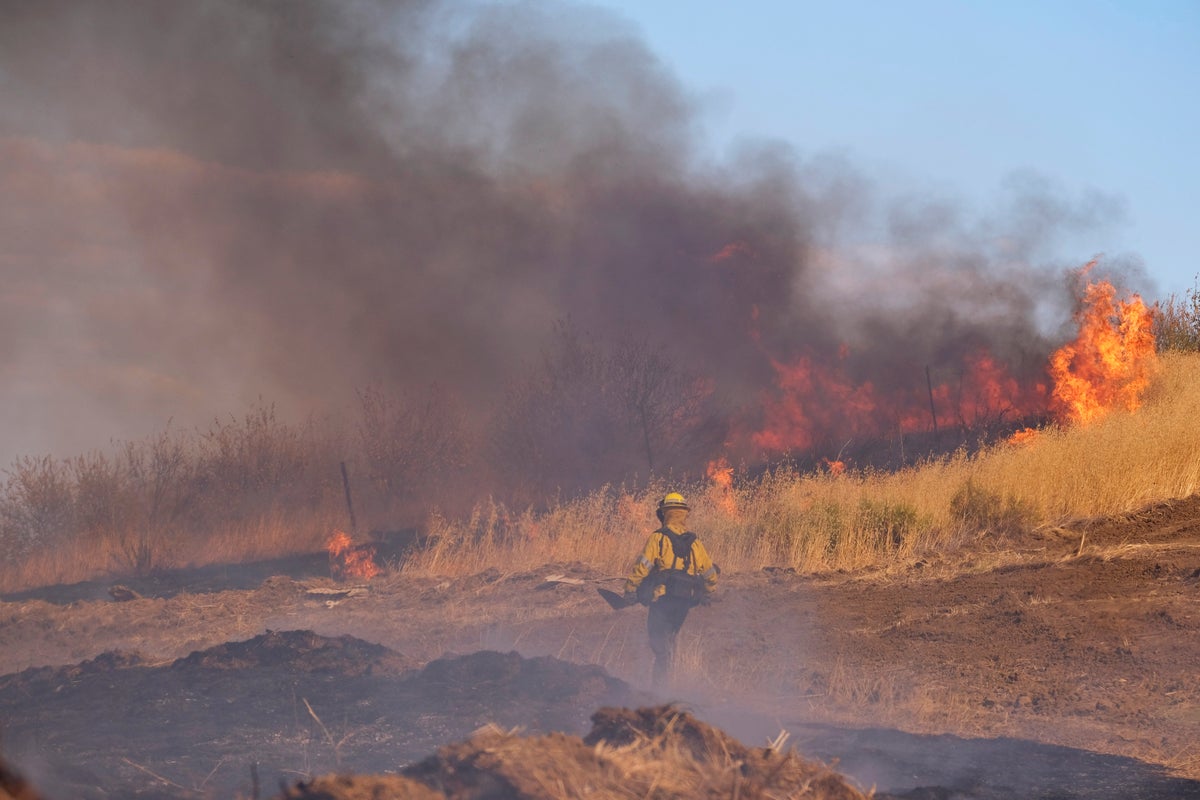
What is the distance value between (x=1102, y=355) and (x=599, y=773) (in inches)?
841

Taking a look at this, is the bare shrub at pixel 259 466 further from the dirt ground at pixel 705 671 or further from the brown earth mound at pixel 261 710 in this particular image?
the brown earth mound at pixel 261 710

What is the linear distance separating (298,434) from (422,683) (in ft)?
47.8

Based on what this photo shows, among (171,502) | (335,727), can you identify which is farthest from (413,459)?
(335,727)

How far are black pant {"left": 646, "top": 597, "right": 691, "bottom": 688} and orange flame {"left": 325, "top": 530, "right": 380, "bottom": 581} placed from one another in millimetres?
7849

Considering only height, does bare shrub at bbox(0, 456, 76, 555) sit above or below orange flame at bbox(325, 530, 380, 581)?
above

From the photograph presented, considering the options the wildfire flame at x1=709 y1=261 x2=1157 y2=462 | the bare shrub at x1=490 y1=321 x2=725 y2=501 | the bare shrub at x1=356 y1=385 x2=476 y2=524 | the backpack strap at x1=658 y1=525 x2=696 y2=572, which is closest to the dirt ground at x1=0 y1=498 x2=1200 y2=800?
the backpack strap at x1=658 y1=525 x2=696 y2=572

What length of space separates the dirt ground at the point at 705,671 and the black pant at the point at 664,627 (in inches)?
12.3

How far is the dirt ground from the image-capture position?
707 cm

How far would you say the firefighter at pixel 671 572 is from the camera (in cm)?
876

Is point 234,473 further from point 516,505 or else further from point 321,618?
point 321,618

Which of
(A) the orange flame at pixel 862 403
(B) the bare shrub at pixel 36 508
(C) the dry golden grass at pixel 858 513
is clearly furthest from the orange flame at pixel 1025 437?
(B) the bare shrub at pixel 36 508

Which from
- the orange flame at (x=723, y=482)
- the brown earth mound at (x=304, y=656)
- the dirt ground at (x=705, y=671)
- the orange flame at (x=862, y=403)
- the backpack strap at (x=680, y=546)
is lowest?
the dirt ground at (x=705, y=671)

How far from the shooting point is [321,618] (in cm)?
1409

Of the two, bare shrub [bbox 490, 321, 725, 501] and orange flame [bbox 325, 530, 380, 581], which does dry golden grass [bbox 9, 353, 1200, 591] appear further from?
bare shrub [bbox 490, 321, 725, 501]
